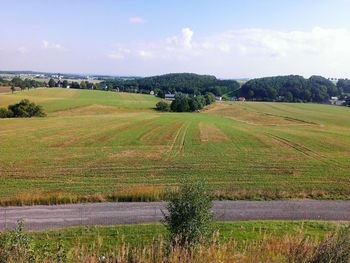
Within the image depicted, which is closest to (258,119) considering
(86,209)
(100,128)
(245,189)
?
(100,128)

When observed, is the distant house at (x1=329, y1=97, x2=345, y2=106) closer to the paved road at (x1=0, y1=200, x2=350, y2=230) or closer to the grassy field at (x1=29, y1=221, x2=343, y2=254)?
the paved road at (x1=0, y1=200, x2=350, y2=230)

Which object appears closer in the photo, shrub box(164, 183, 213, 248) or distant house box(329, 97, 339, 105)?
shrub box(164, 183, 213, 248)

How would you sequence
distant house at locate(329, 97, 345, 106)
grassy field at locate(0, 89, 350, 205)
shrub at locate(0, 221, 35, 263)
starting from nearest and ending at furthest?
1. shrub at locate(0, 221, 35, 263)
2. grassy field at locate(0, 89, 350, 205)
3. distant house at locate(329, 97, 345, 106)

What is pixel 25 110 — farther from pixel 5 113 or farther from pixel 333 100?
pixel 333 100

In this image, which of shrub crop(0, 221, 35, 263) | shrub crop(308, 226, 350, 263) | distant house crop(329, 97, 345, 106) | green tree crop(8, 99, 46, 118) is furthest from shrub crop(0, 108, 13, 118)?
distant house crop(329, 97, 345, 106)

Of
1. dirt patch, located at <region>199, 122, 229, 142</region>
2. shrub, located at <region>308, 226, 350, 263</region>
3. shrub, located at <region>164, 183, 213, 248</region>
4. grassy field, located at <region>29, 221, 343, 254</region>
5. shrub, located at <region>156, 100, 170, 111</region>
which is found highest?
shrub, located at <region>308, 226, 350, 263</region>

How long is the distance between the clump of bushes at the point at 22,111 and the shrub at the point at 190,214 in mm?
84595

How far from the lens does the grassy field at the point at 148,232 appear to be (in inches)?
669

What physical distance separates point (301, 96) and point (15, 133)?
144997mm

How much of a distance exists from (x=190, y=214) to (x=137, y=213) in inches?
430

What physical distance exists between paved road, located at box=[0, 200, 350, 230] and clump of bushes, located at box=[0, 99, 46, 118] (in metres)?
71.6

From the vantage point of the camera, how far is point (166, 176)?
109ft

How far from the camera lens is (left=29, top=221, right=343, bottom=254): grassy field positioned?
1700cm

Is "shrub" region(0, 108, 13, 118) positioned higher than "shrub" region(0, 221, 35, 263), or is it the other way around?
"shrub" region(0, 221, 35, 263)
